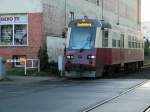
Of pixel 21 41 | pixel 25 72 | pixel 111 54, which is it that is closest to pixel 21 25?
pixel 21 41

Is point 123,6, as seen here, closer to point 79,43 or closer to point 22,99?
point 79,43

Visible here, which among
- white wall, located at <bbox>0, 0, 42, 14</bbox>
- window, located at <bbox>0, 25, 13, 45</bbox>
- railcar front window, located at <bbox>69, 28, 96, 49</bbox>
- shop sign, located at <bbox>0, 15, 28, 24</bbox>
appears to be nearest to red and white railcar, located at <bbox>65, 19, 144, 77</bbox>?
railcar front window, located at <bbox>69, 28, 96, 49</bbox>

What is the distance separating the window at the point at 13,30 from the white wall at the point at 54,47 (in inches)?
65.5

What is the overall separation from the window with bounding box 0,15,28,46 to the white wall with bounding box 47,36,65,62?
166 centimetres

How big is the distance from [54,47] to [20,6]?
3.83 m

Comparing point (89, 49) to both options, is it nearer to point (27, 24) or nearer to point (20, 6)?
point (27, 24)

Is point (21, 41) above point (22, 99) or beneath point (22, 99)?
above

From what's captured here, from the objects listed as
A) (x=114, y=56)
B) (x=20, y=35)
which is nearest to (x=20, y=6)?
(x=20, y=35)

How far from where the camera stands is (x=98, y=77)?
32.4 m

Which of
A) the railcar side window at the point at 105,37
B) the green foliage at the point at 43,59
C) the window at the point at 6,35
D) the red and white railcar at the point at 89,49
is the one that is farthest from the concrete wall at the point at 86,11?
the red and white railcar at the point at 89,49

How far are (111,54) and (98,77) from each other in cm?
201

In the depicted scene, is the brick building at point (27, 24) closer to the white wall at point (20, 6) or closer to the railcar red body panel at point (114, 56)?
the white wall at point (20, 6)

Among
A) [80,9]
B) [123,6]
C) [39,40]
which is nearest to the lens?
[39,40]

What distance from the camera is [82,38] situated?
3148cm
